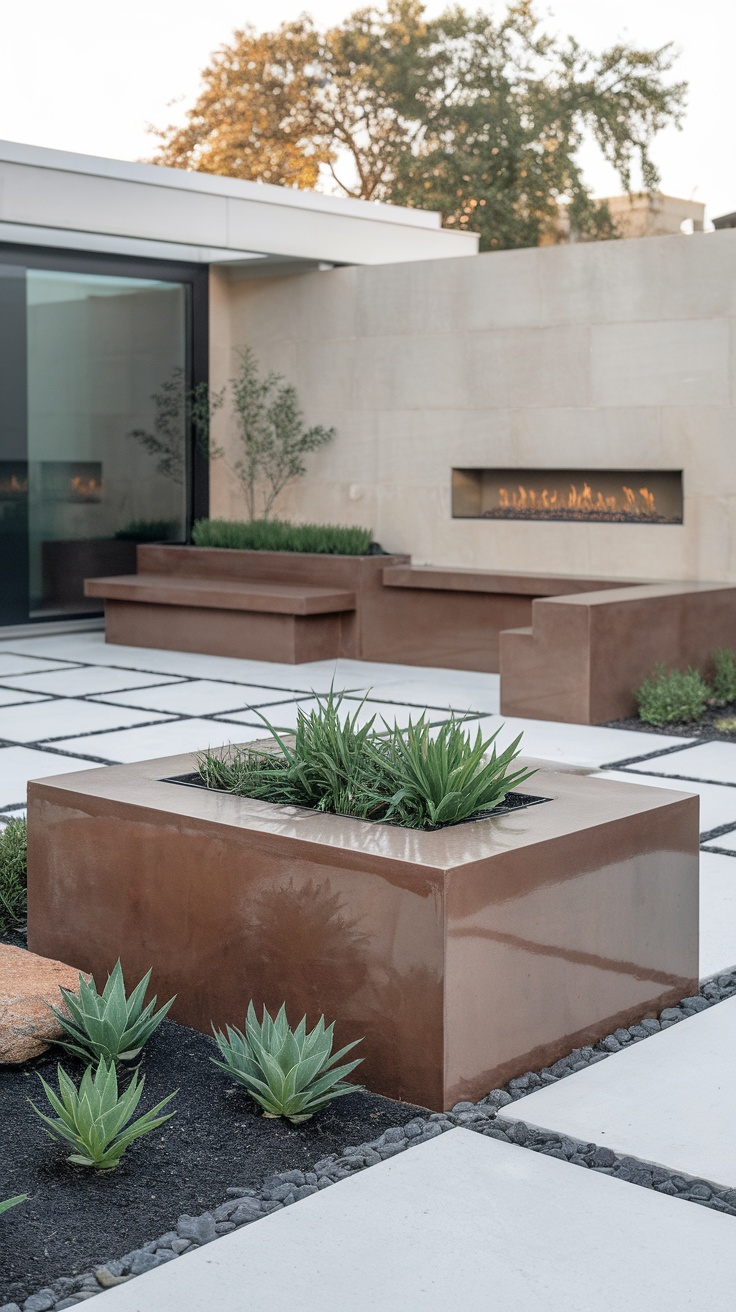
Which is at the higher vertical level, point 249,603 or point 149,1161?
point 249,603

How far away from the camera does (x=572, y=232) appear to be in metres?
29.5

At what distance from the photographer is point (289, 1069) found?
2.82 m

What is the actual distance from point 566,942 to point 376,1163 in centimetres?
76

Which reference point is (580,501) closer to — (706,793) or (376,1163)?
(706,793)

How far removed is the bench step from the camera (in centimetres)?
1040

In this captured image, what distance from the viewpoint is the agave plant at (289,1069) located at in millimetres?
2807

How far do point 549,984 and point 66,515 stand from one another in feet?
32.6

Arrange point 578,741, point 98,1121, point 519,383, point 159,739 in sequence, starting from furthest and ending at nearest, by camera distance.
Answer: point 519,383 < point 578,741 < point 159,739 < point 98,1121

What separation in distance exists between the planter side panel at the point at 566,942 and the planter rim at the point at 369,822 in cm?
5

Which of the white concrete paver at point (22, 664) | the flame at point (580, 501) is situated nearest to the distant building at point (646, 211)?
the flame at point (580, 501)

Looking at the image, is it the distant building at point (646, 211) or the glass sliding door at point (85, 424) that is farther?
the distant building at point (646, 211)

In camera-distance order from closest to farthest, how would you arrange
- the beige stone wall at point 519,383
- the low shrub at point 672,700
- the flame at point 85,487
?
the low shrub at point 672,700
the beige stone wall at point 519,383
the flame at point 85,487

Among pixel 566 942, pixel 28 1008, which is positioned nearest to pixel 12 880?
pixel 28 1008

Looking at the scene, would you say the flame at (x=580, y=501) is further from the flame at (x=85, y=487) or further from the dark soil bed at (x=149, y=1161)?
the dark soil bed at (x=149, y=1161)
